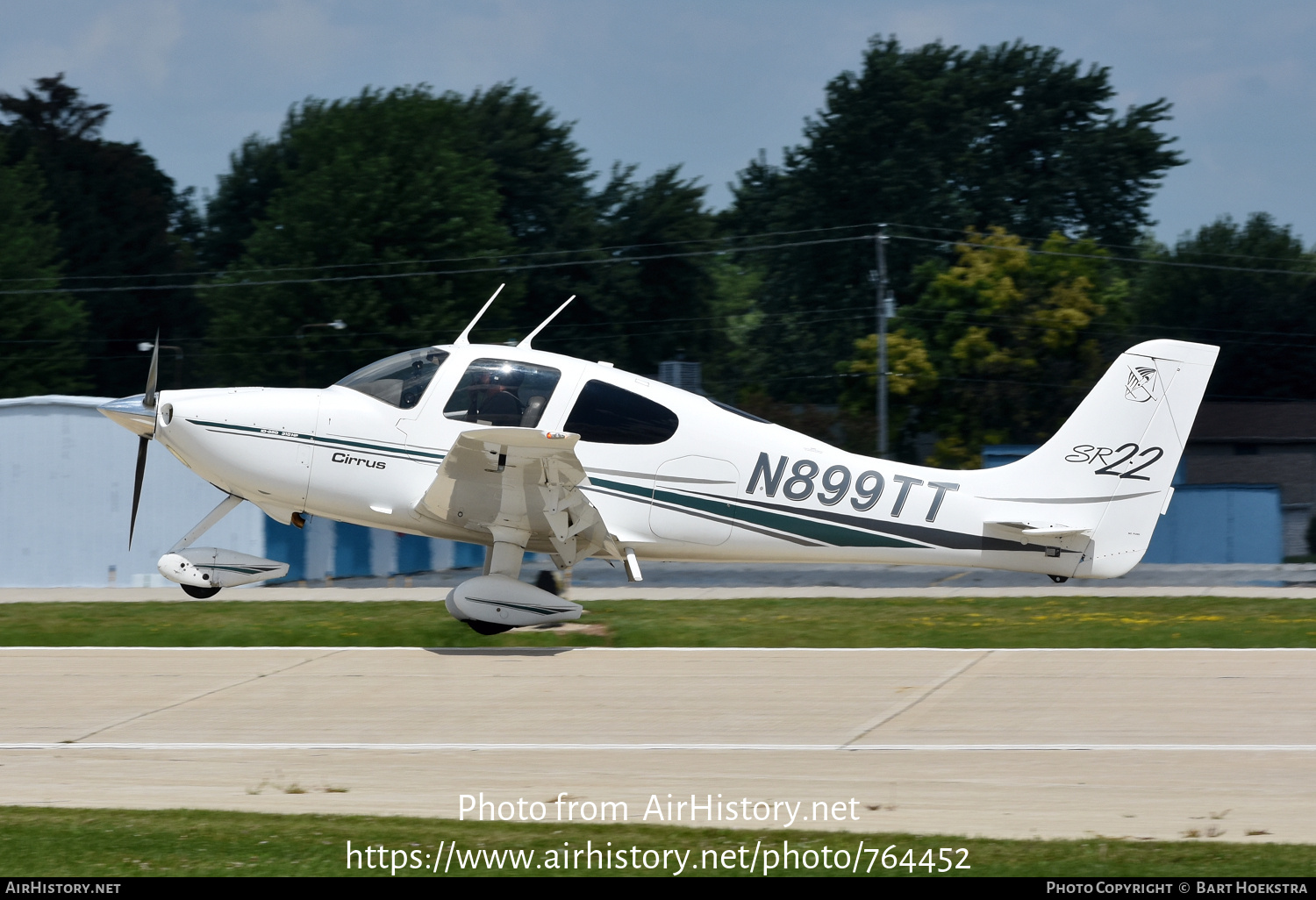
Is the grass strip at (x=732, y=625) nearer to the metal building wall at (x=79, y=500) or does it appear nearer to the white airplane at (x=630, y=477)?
the white airplane at (x=630, y=477)

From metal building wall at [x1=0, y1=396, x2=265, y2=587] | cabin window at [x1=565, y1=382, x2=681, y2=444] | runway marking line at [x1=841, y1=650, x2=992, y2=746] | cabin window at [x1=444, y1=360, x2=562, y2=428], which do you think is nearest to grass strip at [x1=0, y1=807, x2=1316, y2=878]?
runway marking line at [x1=841, y1=650, x2=992, y2=746]

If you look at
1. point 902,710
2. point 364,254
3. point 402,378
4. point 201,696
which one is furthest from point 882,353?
point 201,696

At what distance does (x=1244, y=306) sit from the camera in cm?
5709

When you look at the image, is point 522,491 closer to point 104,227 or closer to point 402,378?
point 402,378

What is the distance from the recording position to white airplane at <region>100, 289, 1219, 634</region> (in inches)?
496

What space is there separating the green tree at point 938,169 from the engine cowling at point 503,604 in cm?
4064

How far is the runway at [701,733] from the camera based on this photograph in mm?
7656

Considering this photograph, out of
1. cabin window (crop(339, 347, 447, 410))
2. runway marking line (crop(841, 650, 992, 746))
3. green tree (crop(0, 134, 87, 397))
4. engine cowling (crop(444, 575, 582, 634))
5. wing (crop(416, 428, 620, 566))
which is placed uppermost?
green tree (crop(0, 134, 87, 397))

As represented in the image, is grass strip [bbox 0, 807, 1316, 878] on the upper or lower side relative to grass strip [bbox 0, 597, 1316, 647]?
upper

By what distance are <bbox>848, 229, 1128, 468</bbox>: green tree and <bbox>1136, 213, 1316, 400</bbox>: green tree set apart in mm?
7299

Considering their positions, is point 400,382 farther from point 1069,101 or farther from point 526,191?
point 1069,101

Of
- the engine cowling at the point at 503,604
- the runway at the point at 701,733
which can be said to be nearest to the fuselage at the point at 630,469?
the engine cowling at the point at 503,604

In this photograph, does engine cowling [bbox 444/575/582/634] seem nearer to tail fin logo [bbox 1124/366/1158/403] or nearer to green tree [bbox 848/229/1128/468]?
tail fin logo [bbox 1124/366/1158/403]

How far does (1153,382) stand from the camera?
43.1ft
